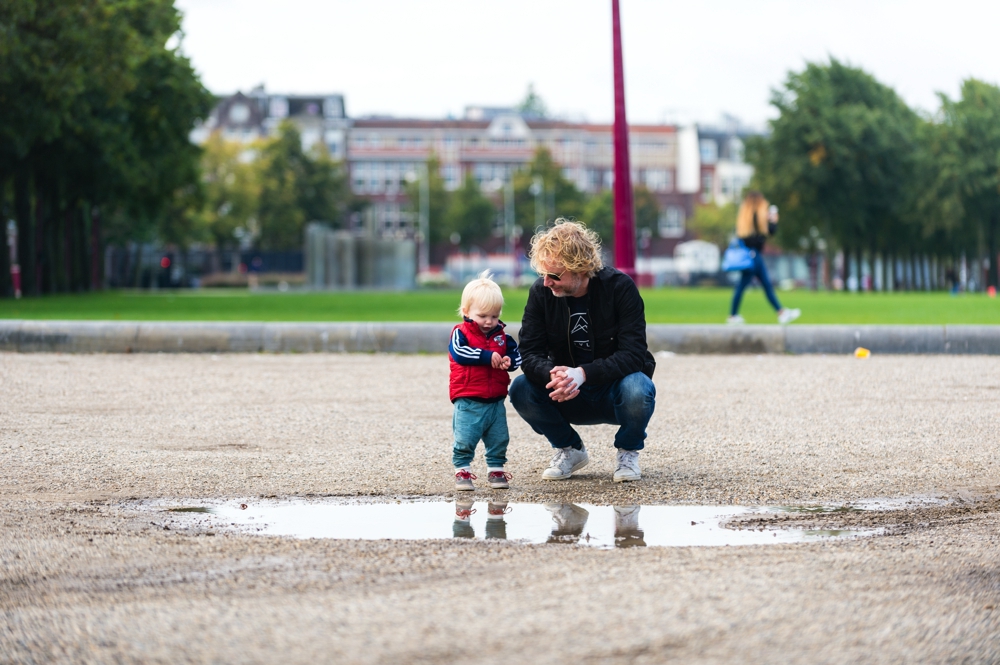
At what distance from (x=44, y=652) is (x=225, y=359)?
10234 mm

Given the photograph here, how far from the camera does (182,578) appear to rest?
407cm

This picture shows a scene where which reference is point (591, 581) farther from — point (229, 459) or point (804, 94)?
point (804, 94)

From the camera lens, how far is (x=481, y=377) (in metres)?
5.89

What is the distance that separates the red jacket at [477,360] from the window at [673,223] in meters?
121

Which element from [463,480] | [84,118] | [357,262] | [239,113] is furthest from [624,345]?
[239,113]

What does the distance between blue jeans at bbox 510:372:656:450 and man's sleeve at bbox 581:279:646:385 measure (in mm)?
95

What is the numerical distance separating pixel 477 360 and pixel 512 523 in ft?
3.05

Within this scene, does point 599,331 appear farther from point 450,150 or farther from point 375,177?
point 375,177

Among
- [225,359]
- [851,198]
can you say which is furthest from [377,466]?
[851,198]

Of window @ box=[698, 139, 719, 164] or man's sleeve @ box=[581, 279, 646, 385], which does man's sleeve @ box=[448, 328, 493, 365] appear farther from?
window @ box=[698, 139, 719, 164]

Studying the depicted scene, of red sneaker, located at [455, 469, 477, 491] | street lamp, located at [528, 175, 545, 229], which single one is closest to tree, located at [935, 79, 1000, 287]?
red sneaker, located at [455, 469, 477, 491]

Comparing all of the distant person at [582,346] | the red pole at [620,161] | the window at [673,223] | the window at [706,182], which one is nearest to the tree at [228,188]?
the window at [673,223]

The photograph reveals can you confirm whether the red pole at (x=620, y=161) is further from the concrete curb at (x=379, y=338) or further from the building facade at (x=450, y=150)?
the building facade at (x=450, y=150)

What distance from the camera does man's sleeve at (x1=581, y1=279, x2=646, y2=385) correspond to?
593 cm
